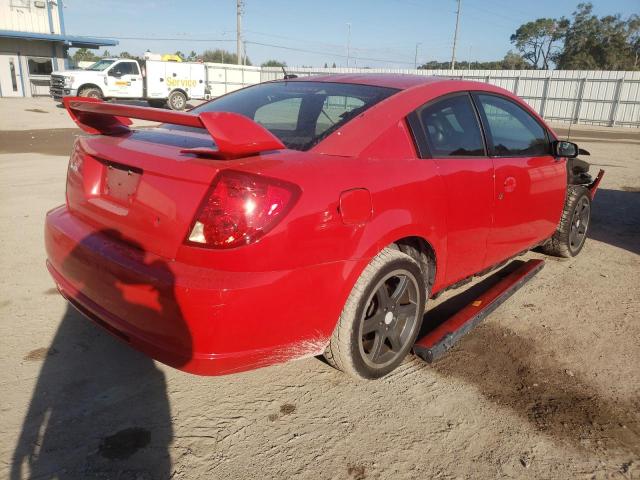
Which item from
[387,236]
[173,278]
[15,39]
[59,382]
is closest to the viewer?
[173,278]

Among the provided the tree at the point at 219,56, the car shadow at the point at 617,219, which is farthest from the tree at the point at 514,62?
the car shadow at the point at 617,219

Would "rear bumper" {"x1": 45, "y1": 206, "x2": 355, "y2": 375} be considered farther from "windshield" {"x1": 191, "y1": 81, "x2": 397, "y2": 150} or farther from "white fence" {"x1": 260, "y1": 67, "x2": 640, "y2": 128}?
"white fence" {"x1": 260, "y1": 67, "x2": 640, "y2": 128}

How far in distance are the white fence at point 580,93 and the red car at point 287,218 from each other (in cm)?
2301

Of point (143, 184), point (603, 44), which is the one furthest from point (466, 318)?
point (603, 44)

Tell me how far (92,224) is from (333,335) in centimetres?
129

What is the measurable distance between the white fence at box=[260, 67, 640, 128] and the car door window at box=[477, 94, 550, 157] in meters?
22.2

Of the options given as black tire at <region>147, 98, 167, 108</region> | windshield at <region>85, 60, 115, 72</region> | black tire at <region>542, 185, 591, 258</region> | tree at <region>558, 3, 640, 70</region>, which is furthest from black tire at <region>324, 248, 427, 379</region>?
tree at <region>558, 3, 640, 70</region>

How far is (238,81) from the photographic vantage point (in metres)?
32.4

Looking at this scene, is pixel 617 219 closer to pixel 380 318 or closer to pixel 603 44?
pixel 380 318

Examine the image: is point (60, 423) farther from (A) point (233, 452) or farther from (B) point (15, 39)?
(B) point (15, 39)

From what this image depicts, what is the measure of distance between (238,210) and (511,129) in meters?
2.38

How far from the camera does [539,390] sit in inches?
101

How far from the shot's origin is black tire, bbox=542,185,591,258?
14.3ft

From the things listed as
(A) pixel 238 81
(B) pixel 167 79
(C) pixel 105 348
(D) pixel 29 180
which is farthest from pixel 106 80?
(C) pixel 105 348
